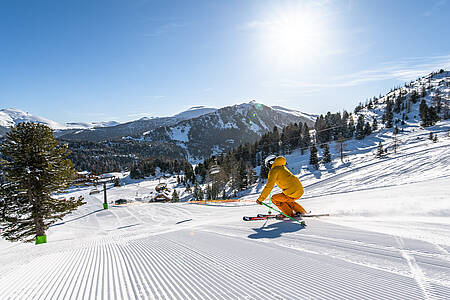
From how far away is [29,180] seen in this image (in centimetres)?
1328

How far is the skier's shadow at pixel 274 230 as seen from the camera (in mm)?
5667

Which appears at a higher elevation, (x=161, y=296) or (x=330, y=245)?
(x=161, y=296)

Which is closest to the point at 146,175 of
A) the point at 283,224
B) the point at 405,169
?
the point at 405,169

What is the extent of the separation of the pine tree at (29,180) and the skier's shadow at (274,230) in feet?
47.0

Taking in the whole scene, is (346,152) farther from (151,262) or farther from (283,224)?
(151,262)

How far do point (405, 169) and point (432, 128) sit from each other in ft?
162

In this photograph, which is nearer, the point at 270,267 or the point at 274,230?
the point at 270,267

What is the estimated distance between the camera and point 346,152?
6203cm

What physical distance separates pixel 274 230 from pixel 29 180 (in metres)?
15.3

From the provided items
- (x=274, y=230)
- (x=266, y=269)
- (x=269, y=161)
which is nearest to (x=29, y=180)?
(x=269, y=161)

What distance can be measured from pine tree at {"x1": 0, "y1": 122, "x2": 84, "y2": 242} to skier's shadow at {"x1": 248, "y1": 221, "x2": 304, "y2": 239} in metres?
14.3

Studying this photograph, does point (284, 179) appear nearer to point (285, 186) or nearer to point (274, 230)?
point (285, 186)

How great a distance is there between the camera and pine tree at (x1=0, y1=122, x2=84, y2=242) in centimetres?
1323

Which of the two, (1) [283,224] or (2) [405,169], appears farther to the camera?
(2) [405,169]
